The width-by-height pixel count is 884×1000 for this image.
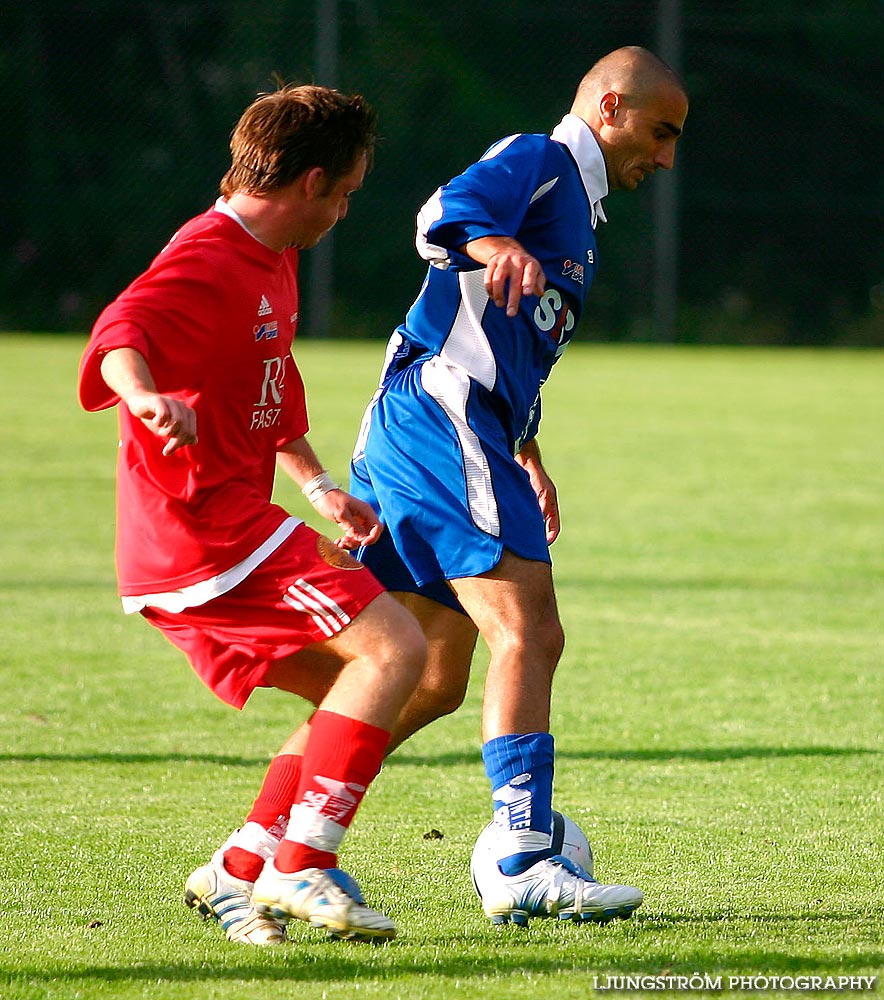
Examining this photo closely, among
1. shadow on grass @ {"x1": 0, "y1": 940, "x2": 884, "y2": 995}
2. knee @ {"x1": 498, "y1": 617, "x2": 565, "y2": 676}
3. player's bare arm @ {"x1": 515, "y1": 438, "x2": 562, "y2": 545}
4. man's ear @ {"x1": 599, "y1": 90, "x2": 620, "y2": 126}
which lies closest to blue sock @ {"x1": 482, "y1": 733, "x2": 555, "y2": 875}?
knee @ {"x1": 498, "y1": 617, "x2": 565, "y2": 676}

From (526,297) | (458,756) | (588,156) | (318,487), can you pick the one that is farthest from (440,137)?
(318,487)

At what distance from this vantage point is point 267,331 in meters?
3.30

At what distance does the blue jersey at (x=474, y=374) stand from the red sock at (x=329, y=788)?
583mm

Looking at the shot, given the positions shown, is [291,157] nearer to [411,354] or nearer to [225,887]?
[411,354]

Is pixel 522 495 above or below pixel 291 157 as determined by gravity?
below

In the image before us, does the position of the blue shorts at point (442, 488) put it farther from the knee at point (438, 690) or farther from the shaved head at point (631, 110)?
the shaved head at point (631, 110)

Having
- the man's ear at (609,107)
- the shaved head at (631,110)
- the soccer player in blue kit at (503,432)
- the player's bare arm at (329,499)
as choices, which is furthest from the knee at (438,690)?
the man's ear at (609,107)

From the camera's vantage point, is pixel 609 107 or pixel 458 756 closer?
pixel 609 107

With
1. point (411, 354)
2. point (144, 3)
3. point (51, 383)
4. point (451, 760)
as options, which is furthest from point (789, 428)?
point (144, 3)

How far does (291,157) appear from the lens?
3.28 metres

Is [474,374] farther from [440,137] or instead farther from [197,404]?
[440,137]

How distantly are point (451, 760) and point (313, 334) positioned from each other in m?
22.3

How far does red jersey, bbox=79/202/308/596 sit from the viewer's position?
3141 mm

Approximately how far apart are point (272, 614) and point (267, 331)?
0.58 m
